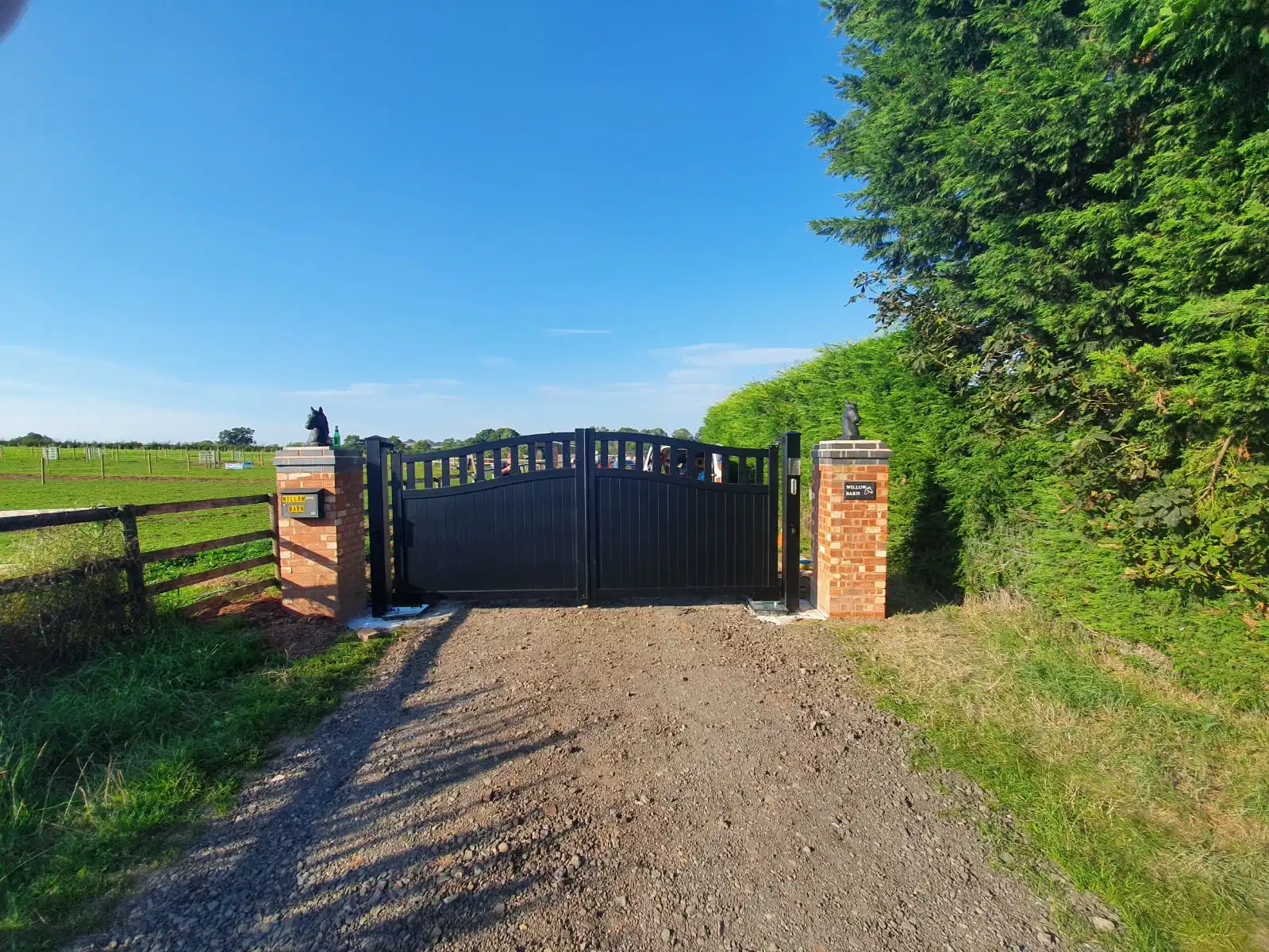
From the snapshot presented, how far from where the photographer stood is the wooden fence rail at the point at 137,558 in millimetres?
3578

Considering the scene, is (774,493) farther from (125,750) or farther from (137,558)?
(137,558)

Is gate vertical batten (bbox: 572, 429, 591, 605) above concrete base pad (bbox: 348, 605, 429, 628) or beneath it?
above

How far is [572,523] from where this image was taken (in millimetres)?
5633

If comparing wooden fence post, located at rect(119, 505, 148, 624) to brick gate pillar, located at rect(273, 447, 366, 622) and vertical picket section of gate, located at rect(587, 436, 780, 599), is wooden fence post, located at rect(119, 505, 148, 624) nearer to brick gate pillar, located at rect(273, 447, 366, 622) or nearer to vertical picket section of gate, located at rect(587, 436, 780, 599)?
brick gate pillar, located at rect(273, 447, 366, 622)

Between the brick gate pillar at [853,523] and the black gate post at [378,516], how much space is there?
425cm

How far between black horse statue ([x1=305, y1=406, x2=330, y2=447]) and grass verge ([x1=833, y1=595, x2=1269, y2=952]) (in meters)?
5.07

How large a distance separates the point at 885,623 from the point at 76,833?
5.43 m

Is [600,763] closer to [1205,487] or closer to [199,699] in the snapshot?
[199,699]

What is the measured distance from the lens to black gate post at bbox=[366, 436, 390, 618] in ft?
17.8

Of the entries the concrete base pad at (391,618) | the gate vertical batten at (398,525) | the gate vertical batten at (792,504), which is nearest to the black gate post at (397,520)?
the gate vertical batten at (398,525)

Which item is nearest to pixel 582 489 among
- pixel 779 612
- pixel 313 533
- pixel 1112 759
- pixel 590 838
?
pixel 779 612

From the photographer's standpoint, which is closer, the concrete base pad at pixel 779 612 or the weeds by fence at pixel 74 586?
the weeds by fence at pixel 74 586

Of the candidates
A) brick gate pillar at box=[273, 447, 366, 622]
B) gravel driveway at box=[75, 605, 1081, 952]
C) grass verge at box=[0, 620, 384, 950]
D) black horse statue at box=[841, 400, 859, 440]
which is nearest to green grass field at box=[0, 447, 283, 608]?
brick gate pillar at box=[273, 447, 366, 622]

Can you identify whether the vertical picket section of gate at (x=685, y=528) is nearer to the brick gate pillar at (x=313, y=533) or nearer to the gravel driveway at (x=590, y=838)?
the gravel driveway at (x=590, y=838)
